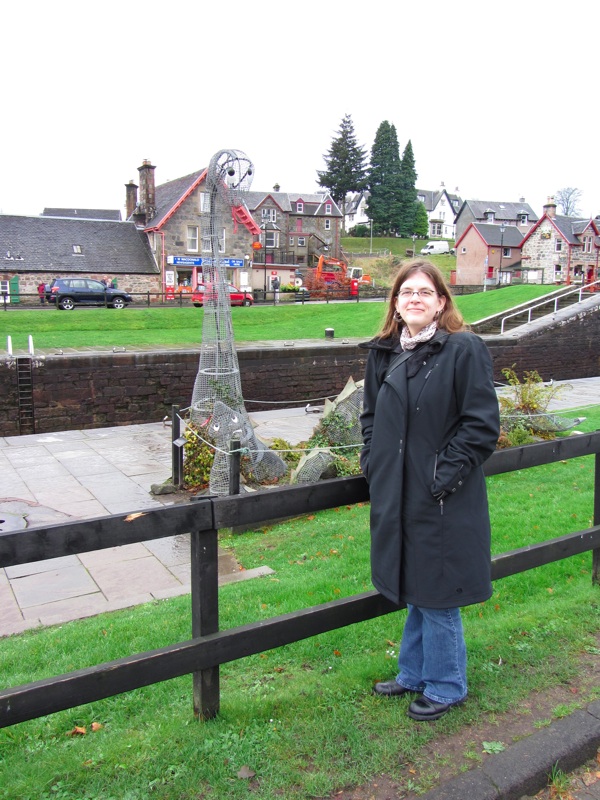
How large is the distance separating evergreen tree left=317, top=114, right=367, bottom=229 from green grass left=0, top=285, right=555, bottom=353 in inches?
2503

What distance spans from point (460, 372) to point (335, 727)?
1498 millimetres

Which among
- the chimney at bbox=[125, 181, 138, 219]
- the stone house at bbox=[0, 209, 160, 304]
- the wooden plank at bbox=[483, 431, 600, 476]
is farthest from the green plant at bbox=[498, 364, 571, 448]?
the chimney at bbox=[125, 181, 138, 219]

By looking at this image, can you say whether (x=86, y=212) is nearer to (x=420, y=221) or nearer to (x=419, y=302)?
(x=420, y=221)

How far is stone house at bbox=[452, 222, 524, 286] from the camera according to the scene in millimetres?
61938

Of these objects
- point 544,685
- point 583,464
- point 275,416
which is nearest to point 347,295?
point 275,416

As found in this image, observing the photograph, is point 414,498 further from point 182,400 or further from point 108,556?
point 182,400

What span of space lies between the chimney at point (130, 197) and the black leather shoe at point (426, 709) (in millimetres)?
44240

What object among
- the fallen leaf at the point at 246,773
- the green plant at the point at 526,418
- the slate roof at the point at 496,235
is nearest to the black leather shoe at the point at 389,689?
the fallen leaf at the point at 246,773

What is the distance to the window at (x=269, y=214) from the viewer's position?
62.4m

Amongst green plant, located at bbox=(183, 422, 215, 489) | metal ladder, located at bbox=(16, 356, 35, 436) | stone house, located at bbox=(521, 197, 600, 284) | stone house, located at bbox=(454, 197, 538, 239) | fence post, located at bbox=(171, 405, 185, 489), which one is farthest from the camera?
stone house, located at bbox=(454, 197, 538, 239)

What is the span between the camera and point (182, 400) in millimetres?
14125

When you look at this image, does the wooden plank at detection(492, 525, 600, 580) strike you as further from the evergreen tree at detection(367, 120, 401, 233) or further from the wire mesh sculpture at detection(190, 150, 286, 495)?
the evergreen tree at detection(367, 120, 401, 233)

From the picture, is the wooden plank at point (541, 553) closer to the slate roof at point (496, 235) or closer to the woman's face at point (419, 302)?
the woman's face at point (419, 302)

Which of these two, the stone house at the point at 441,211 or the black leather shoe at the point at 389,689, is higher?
the stone house at the point at 441,211
